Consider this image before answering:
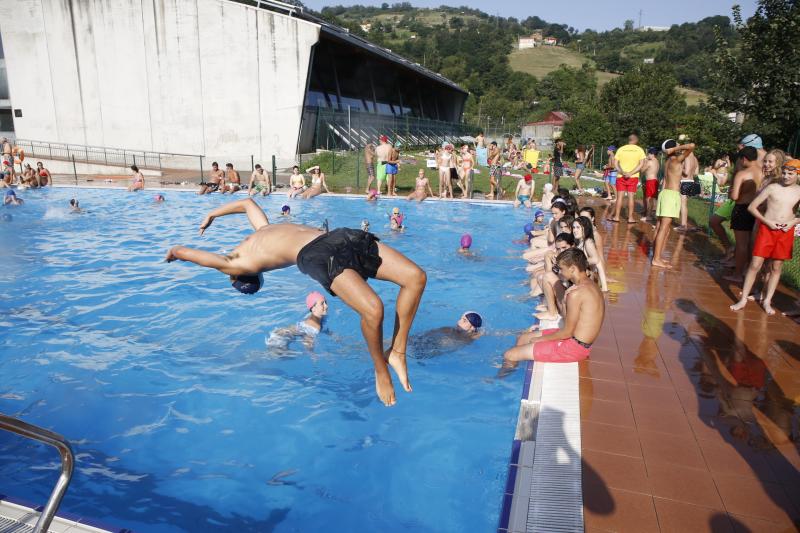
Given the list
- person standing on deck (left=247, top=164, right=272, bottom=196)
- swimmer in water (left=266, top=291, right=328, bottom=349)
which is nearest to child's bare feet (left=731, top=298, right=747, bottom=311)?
swimmer in water (left=266, top=291, right=328, bottom=349)

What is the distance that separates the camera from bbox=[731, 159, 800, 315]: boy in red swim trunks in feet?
20.9

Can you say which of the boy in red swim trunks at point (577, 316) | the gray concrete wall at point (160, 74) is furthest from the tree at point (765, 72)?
the gray concrete wall at point (160, 74)

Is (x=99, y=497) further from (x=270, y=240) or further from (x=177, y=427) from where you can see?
(x=270, y=240)

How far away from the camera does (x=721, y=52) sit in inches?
639

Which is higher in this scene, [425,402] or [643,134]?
[643,134]

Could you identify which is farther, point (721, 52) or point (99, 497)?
point (721, 52)

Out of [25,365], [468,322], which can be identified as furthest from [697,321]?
[25,365]

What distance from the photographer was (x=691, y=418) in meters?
4.37

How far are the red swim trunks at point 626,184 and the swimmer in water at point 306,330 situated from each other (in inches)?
335

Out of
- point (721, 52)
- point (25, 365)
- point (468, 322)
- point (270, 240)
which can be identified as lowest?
point (25, 365)

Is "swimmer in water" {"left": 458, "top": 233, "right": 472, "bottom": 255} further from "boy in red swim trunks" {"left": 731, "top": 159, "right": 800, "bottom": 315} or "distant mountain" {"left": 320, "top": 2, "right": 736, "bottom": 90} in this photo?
"distant mountain" {"left": 320, "top": 2, "right": 736, "bottom": 90}

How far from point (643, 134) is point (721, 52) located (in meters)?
37.7

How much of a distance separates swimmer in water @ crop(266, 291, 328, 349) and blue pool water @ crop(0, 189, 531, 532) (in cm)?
15

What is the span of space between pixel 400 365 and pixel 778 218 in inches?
199
